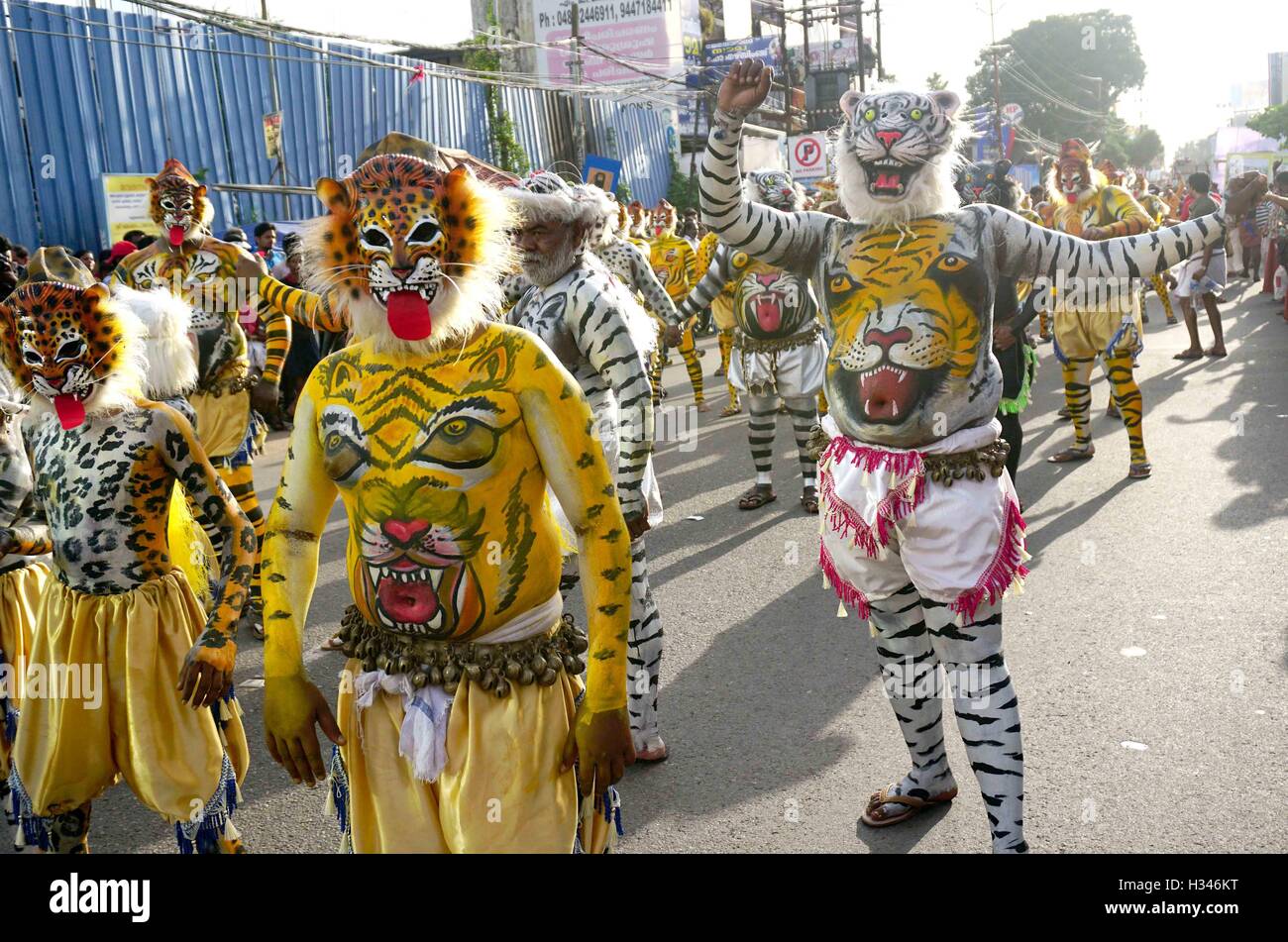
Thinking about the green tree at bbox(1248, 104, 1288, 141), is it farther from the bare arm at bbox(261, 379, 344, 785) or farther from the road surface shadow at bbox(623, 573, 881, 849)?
the bare arm at bbox(261, 379, 344, 785)

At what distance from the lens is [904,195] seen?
339cm

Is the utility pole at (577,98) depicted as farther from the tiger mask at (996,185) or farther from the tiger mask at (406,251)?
the tiger mask at (406,251)

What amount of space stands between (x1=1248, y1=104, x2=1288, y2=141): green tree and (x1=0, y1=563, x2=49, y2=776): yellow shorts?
5460cm

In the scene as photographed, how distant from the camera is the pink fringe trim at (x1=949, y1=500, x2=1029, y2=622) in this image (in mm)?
3297

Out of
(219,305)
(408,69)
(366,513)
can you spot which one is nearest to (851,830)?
(366,513)

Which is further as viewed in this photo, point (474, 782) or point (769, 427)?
point (769, 427)

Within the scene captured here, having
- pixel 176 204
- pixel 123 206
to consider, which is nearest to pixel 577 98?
pixel 123 206

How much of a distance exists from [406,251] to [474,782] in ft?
3.59

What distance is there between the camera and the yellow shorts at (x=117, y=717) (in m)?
3.30

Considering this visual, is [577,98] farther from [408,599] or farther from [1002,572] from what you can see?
[408,599]

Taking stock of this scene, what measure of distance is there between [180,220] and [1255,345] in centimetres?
1293

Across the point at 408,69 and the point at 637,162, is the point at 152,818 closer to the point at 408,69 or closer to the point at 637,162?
the point at 408,69

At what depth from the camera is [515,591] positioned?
2.53 meters

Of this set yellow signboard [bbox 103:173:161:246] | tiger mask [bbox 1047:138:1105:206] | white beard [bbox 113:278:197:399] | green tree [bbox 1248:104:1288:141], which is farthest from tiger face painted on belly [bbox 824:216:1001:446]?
green tree [bbox 1248:104:1288:141]
